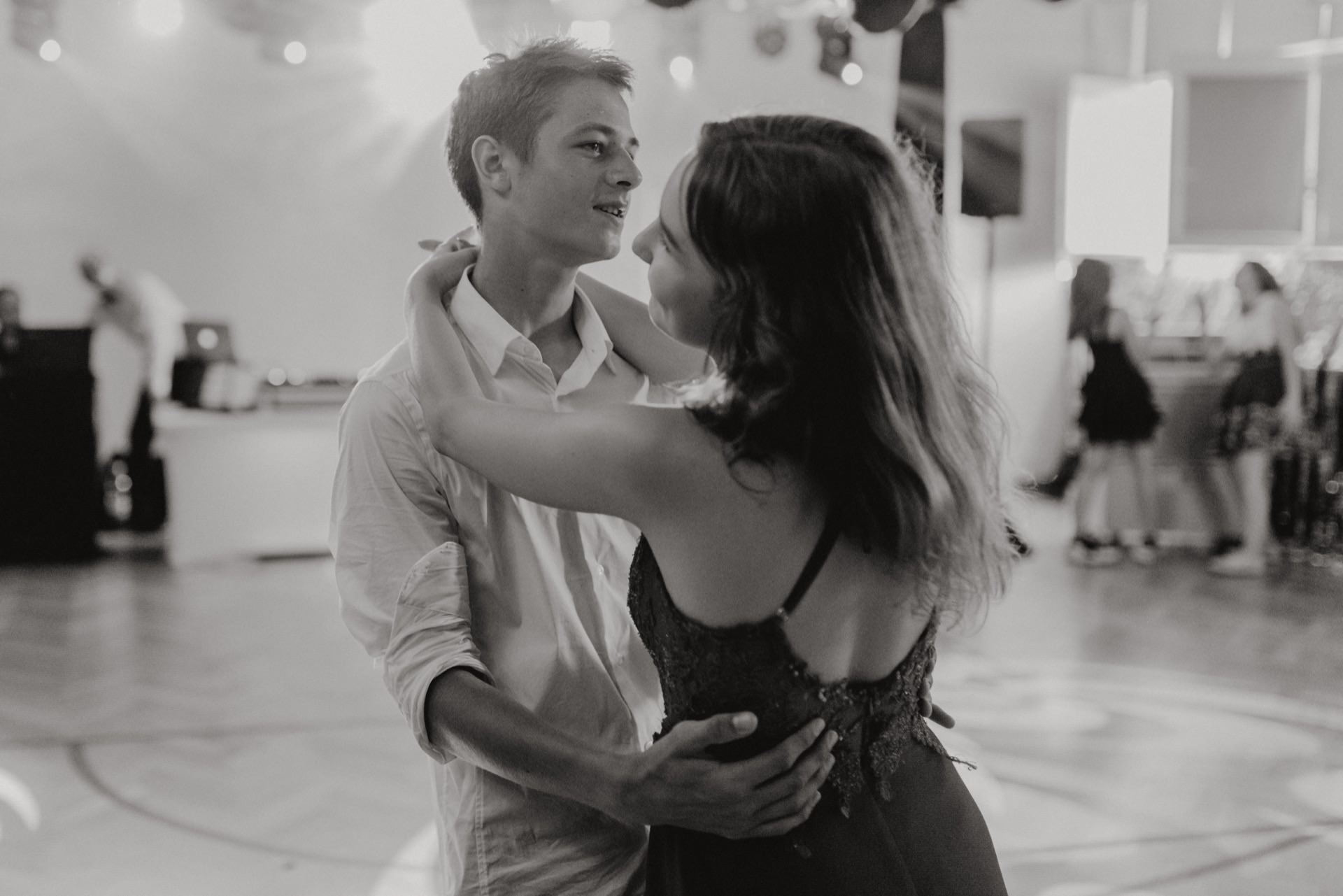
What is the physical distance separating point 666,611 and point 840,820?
0.25 metres

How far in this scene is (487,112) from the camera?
143 cm

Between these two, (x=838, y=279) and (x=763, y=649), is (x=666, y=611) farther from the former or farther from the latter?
(x=838, y=279)

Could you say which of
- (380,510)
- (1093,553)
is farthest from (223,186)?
(380,510)

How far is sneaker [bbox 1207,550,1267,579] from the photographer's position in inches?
258

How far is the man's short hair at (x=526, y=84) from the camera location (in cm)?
140

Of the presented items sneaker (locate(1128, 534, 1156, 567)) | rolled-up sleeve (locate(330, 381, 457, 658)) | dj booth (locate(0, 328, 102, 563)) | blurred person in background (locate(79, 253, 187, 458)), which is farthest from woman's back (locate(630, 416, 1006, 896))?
blurred person in background (locate(79, 253, 187, 458))

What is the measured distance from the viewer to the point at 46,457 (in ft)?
Result: 22.9

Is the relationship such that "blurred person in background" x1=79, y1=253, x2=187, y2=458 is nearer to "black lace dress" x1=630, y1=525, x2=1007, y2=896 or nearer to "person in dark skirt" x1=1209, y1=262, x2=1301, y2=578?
"person in dark skirt" x1=1209, y1=262, x2=1301, y2=578

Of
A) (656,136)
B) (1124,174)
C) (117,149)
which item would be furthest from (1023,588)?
(117,149)

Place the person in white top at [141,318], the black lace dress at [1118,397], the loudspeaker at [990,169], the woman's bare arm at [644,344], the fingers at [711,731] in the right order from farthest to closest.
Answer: the loudspeaker at [990,169], the person in white top at [141,318], the black lace dress at [1118,397], the woman's bare arm at [644,344], the fingers at [711,731]

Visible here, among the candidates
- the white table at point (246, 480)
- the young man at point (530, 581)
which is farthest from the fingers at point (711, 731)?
the white table at point (246, 480)

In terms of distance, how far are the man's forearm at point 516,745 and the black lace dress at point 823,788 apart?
0.10 m

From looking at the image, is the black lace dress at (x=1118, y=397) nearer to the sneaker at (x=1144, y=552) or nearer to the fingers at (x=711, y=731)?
the sneaker at (x=1144, y=552)

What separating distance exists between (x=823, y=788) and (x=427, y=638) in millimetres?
392
